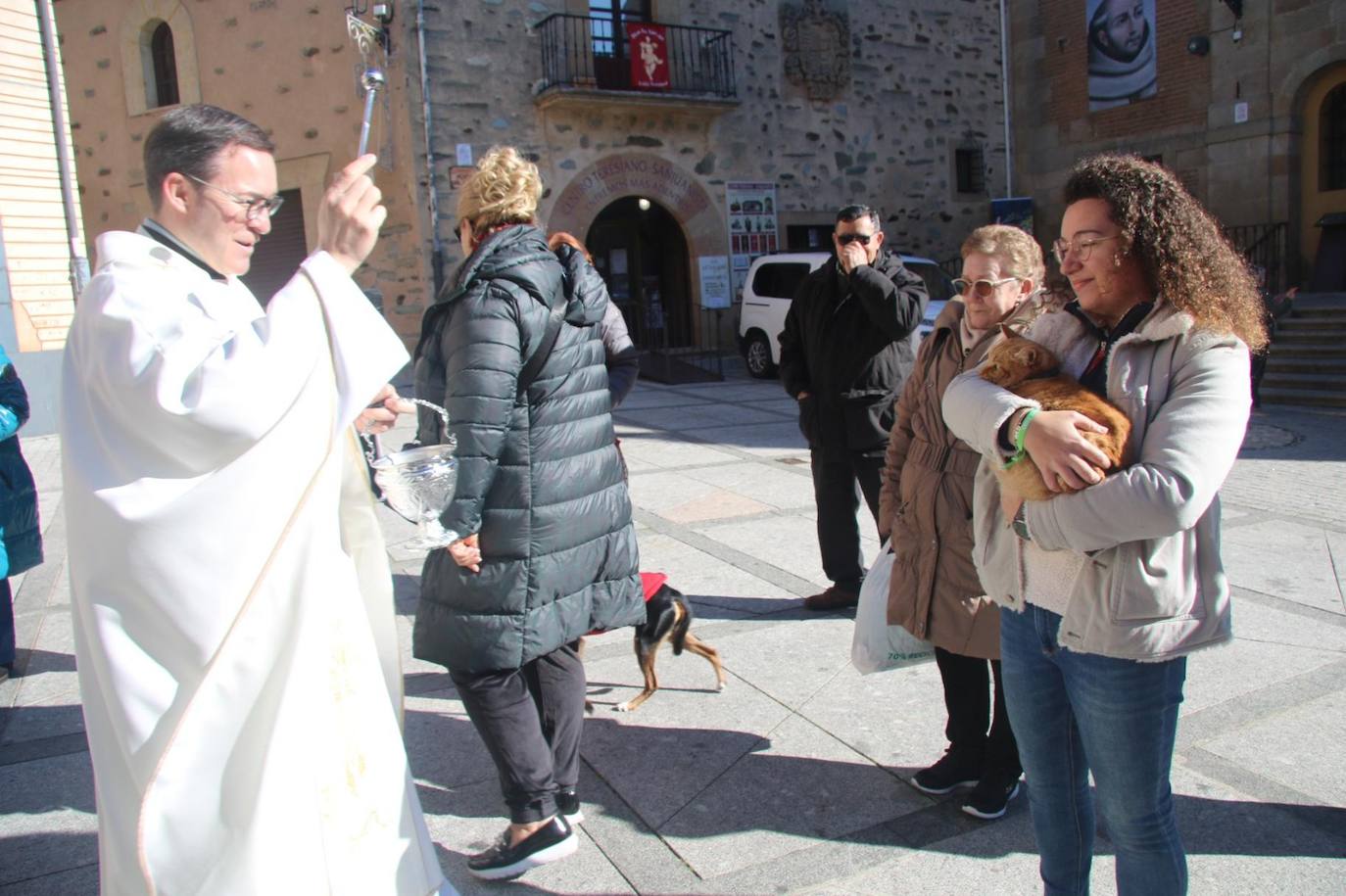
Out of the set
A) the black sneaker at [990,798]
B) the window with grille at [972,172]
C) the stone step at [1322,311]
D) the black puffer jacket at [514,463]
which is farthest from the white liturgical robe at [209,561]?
the window with grille at [972,172]

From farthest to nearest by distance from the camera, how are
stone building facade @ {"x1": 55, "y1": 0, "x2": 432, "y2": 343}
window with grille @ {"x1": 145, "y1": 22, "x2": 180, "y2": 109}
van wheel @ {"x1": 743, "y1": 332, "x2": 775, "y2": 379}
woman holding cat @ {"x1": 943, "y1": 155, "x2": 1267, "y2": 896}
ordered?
window with grille @ {"x1": 145, "y1": 22, "x2": 180, "y2": 109}, stone building facade @ {"x1": 55, "y1": 0, "x2": 432, "y2": 343}, van wheel @ {"x1": 743, "y1": 332, "x2": 775, "y2": 379}, woman holding cat @ {"x1": 943, "y1": 155, "x2": 1267, "y2": 896}

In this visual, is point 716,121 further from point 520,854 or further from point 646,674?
point 520,854

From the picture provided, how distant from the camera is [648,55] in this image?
15.9 metres

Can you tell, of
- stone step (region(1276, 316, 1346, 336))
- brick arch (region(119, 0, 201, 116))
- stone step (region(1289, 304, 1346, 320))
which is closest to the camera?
stone step (region(1276, 316, 1346, 336))

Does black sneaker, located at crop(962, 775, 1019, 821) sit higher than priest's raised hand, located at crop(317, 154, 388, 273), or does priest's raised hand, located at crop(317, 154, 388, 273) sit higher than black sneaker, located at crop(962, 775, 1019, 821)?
priest's raised hand, located at crop(317, 154, 388, 273)

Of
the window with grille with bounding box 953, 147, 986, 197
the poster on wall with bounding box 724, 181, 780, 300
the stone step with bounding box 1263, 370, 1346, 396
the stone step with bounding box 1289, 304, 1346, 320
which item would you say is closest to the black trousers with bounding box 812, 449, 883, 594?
the stone step with bounding box 1263, 370, 1346, 396

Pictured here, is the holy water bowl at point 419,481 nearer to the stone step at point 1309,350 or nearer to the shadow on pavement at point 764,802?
the shadow on pavement at point 764,802

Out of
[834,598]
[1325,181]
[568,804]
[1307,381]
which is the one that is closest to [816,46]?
[1325,181]

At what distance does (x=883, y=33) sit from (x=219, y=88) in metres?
11.6

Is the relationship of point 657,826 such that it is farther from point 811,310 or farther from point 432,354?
point 811,310

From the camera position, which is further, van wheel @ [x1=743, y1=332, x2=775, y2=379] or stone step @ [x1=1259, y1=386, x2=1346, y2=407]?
van wheel @ [x1=743, y1=332, x2=775, y2=379]

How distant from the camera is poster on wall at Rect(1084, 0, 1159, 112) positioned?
683 inches

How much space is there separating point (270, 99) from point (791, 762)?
49.4ft

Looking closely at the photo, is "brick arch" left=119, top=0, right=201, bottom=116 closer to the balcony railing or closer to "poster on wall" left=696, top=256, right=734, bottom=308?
the balcony railing
